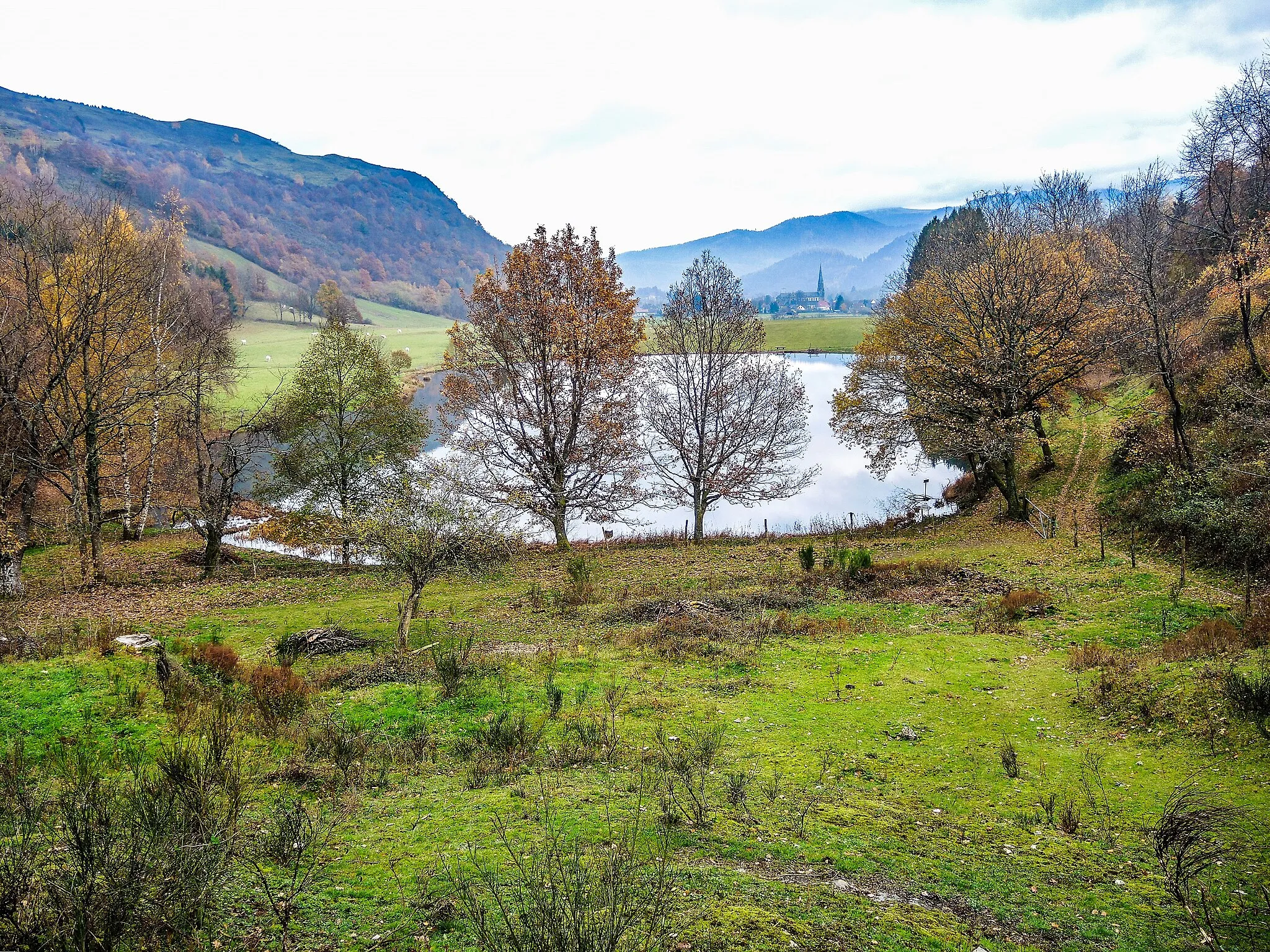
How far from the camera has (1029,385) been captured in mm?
28578

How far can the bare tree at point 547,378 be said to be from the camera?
1137 inches

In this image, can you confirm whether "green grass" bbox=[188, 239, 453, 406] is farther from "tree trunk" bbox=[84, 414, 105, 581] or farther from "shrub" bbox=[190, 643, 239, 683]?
"shrub" bbox=[190, 643, 239, 683]

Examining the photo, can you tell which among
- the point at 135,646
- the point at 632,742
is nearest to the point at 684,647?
the point at 632,742

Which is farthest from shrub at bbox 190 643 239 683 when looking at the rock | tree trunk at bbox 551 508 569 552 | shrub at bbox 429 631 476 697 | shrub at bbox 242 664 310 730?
tree trunk at bbox 551 508 569 552

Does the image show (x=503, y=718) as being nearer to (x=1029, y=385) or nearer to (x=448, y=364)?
(x=448, y=364)

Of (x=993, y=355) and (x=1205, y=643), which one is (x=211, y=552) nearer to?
(x=1205, y=643)

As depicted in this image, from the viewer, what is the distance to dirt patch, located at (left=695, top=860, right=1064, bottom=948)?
5285 millimetres

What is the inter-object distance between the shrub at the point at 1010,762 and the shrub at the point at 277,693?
10739 millimetres

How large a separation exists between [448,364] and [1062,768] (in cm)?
2659

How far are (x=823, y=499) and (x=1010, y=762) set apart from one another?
1489 inches

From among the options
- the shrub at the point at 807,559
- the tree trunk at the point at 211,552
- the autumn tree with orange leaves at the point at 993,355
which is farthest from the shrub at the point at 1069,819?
the tree trunk at the point at 211,552

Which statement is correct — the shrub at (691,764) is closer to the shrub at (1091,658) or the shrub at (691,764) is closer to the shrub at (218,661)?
the shrub at (1091,658)

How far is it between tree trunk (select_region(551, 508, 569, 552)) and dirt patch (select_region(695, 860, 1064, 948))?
81.0ft

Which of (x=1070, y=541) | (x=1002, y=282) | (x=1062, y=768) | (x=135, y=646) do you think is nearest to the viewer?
(x=1062, y=768)
